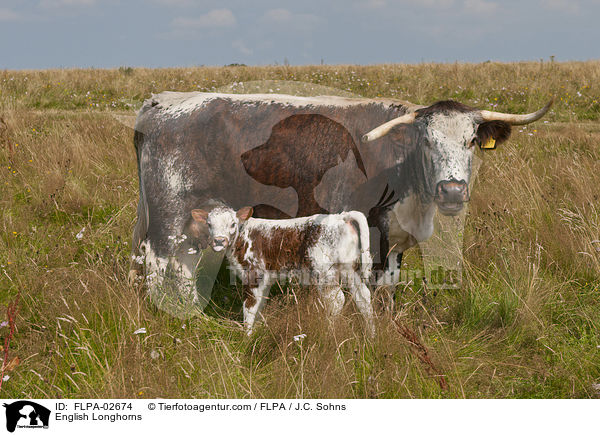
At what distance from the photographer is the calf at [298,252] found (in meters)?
3.67

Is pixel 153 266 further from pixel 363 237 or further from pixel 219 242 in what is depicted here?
pixel 363 237

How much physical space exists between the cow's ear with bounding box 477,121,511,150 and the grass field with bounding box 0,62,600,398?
4.09ft

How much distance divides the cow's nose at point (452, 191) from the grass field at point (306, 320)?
1004 mm

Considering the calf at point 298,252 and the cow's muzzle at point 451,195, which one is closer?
the cow's muzzle at point 451,195

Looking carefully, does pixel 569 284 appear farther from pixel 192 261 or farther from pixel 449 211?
pixel 192 261

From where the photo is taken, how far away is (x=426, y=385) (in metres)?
3.22

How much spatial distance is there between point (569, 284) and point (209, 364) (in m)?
3.57

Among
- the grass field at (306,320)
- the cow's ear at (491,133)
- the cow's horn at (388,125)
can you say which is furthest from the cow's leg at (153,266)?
the cow's ear at (491,133)

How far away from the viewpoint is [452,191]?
3.41 m
